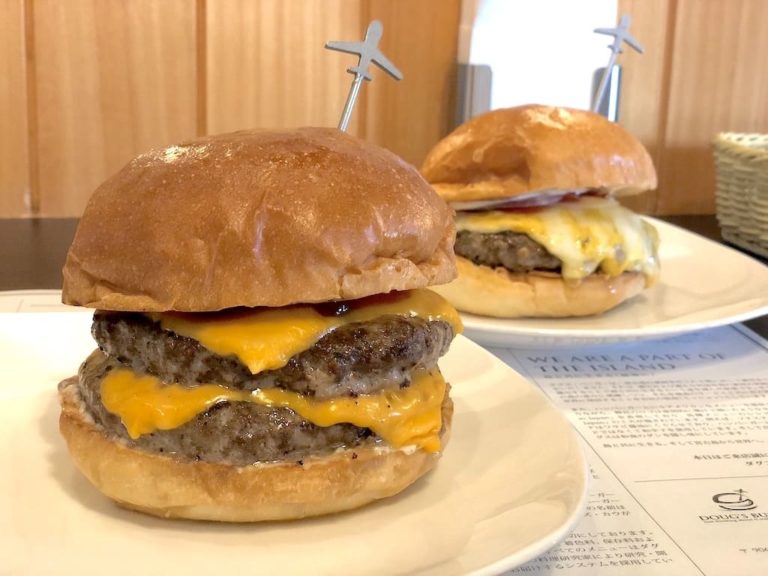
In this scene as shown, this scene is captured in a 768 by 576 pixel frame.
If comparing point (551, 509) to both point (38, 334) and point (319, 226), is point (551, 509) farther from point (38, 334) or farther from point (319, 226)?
point (38, 334)

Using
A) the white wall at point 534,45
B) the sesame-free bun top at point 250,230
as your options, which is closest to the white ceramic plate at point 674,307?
the sesame-free bun top at point 250,230

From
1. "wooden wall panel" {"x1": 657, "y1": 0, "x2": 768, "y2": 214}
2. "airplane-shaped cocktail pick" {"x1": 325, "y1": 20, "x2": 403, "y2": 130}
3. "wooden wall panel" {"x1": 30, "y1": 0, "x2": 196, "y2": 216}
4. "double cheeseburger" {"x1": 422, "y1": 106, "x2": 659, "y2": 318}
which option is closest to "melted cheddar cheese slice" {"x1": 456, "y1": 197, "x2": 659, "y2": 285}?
"double cheeseburger" {"x1": 422, "y1": 106, "x2": 659, "y2": 318}

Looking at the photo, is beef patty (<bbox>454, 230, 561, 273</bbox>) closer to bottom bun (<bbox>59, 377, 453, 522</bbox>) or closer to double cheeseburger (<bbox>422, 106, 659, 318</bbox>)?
double cheeseburger (<bbox>422, 106, 659, 318</bbox>)

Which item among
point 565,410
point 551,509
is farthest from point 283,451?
point 565,410

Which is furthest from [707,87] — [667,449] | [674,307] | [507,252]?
[667,449]

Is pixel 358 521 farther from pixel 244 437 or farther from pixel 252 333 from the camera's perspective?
pixel 252 333

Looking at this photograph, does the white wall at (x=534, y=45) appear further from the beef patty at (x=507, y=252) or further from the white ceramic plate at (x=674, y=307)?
Result: the beef patty at (x=507, y=252)
